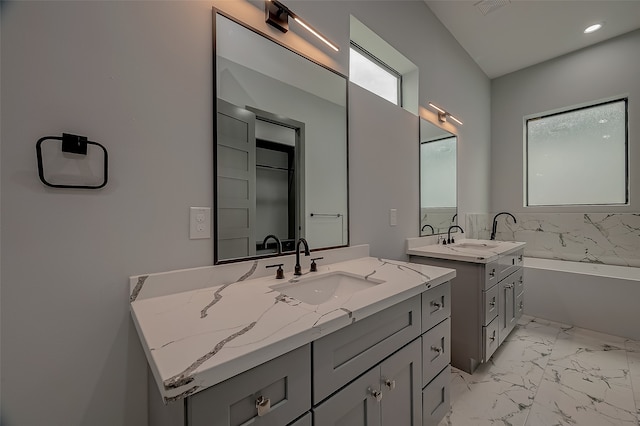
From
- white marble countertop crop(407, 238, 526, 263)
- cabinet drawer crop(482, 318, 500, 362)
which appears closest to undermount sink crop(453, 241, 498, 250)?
white marble countertop crop(407, 238, 526, 263)

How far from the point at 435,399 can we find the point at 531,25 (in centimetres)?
335

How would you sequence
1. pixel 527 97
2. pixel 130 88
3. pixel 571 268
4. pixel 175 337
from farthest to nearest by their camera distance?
1. pixel 527 97
2. pixel 571 268
3. pixel 130 88
4. pixel 175 337

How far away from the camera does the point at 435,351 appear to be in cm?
120

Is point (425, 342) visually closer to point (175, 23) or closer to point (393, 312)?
point (393, 312)

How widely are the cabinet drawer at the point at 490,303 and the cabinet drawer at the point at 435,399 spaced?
67cm

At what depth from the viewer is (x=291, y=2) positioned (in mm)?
1289

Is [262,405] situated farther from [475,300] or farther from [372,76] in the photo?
[372,76]

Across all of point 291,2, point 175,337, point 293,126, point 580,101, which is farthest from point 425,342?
point 580,101

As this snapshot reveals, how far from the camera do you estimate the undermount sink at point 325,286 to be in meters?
1.11

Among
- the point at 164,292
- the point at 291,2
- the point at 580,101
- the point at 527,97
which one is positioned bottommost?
the point at 164,292

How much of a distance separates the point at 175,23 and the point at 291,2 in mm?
636

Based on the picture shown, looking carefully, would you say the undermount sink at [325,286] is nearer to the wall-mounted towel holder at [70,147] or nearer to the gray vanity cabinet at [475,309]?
the wall-mounted towel holder at [70,147]

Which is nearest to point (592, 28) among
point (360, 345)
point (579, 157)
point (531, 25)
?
point (531, 25)

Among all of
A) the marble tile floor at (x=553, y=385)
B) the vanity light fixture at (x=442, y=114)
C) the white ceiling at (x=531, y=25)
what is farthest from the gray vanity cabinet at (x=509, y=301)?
the white ceiling at (x=531, y=25)
